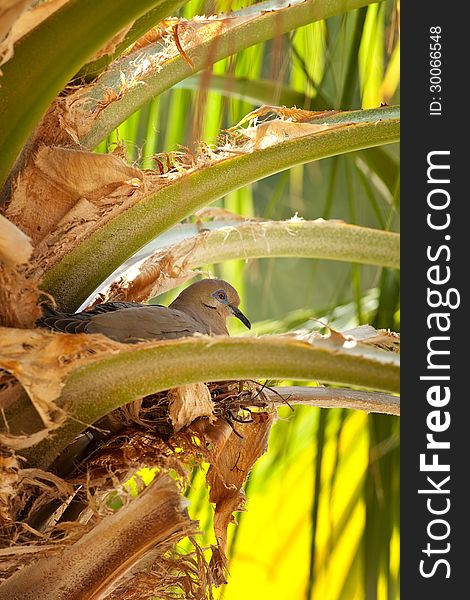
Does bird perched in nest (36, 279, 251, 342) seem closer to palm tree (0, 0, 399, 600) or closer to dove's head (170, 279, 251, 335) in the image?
palm tree (0, 0, 399, 600)

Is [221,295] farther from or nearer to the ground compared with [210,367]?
farther from the ground

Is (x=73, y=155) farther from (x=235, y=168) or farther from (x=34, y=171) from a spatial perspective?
(x=235, y=168)

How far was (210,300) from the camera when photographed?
3.61ft

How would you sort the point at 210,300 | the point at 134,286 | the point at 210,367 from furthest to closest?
the point at 210,300, the point at 134,286, the point at 210,367

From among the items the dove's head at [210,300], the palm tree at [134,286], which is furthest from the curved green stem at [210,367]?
the dove's head at [210,300]

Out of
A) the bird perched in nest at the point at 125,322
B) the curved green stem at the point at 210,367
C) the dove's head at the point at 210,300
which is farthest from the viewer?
the dove's head at the point at 210,300

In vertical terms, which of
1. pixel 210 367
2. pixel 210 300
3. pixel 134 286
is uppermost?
pixel 210 300

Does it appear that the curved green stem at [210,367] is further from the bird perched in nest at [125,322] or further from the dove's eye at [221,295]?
the dove's eye at [221,295]

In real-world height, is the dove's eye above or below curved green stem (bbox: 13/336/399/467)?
above

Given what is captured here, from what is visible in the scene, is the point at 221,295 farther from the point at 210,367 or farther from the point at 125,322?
the point at 210,367

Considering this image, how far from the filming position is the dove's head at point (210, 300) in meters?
1.07

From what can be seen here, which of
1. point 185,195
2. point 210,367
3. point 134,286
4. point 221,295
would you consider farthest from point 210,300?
point 210,367

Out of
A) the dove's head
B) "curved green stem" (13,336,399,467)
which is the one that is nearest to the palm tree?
"curved green stem" (13,336,399,467)

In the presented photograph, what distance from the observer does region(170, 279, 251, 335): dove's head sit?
107 cm
